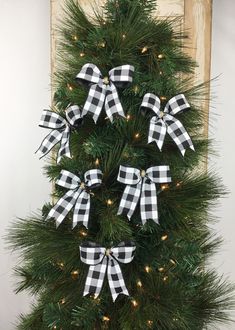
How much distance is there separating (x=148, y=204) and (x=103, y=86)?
0.94 ft

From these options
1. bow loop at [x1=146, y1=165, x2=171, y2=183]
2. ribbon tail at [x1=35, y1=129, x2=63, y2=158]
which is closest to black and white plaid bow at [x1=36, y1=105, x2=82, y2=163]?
ribbon tail at [x1=35, y1=129, x2=63, y2=158]

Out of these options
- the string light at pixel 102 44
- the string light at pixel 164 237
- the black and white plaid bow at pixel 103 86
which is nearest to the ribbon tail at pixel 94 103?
the black and white plaid bow at pixel 103 86

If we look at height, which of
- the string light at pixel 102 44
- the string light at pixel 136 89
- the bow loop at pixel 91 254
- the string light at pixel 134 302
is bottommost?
the string light at pixel 134 302

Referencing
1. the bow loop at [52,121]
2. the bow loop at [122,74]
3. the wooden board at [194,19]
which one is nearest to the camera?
the bow loop at [122,74]

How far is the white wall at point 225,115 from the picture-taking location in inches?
64.2

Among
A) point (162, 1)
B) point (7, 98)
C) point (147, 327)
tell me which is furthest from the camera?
point (7, 98)

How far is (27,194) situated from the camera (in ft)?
5.78

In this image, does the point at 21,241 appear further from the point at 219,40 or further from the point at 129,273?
the point at 219,40

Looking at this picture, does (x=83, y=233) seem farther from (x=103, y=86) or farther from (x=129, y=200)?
(x=103, y=86)

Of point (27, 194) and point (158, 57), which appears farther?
point (27, 194)

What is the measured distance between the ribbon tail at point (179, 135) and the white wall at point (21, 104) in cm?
93

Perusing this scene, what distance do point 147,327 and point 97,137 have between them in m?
0.46

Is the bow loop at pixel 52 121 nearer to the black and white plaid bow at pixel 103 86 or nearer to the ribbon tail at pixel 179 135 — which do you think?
the black and white plaid bow at pixel 103 86

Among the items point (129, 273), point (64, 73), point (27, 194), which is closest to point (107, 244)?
point (129, 273)
